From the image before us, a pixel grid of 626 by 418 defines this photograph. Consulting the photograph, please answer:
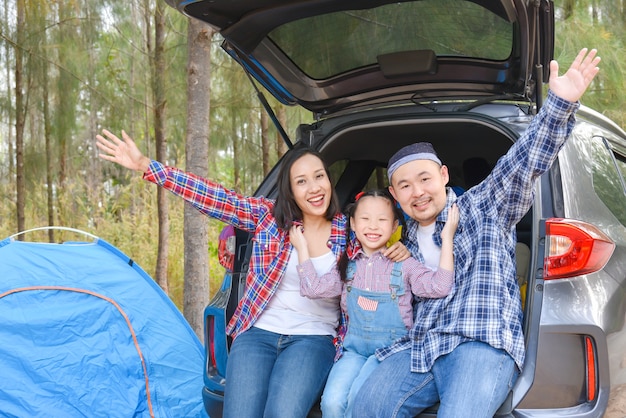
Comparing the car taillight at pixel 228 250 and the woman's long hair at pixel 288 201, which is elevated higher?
the woman's long hair at pixel 288 201

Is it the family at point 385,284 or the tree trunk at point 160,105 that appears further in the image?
the tree trunk at point 160,105

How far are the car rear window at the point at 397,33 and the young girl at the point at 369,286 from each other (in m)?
0.60

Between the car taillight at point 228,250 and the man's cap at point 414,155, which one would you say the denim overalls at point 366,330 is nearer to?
the man's cap at point 414,155

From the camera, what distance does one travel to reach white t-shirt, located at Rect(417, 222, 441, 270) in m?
2.30

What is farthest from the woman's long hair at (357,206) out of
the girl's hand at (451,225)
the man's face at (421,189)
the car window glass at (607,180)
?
the car window glass at (607,180)

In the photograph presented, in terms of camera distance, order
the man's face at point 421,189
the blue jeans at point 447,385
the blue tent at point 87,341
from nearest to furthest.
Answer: the blue jeans at point 447,385 → the man's face at point 421,189 → the blue tent at point 87,341

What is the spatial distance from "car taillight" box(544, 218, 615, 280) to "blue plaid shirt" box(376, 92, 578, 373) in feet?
0.45

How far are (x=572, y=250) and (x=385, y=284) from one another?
0.59 m

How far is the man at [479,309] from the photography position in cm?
195

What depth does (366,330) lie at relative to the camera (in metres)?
2.26

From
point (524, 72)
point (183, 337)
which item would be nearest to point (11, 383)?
point (183, 337)

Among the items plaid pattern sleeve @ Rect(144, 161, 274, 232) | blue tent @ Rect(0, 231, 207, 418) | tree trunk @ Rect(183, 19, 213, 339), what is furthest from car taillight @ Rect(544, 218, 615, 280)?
tree trunk @ Rect(183, 19, 213, 339)

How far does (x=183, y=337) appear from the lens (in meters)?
3.96

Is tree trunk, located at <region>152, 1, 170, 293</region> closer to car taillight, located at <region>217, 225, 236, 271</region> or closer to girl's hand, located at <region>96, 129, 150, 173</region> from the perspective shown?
girl's hand, located at <region>96, 129, 150, 173</region>
